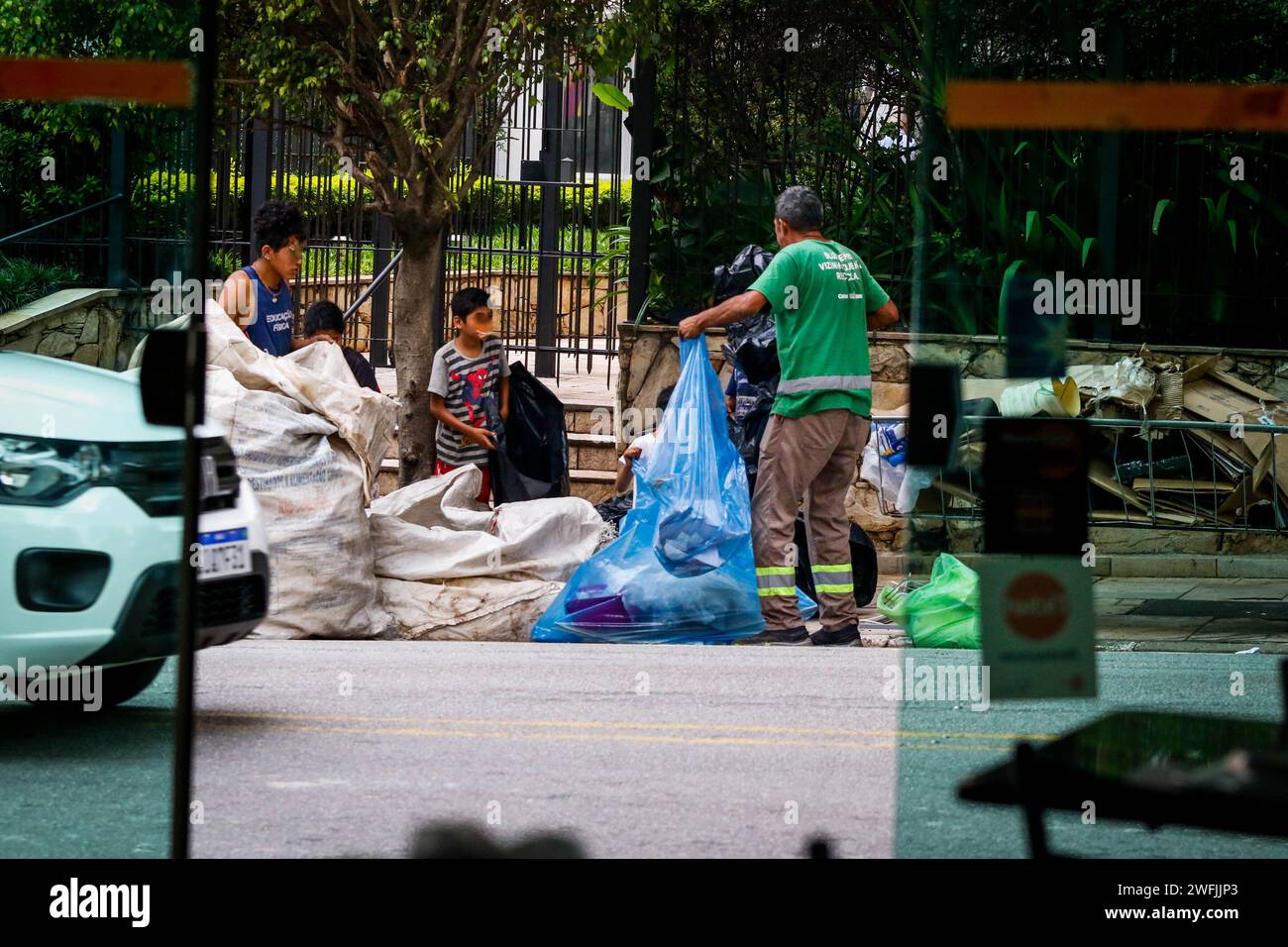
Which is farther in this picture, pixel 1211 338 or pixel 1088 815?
pixel 1211 338

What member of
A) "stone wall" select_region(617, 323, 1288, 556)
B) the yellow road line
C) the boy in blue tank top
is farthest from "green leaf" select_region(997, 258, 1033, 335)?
the boy in blue tank top

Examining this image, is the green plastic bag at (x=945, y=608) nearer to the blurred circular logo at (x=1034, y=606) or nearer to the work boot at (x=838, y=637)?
the blurred circular logo at (x=1034, y=606)

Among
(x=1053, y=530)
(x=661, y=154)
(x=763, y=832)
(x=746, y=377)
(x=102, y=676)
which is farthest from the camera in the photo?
(x=661, y=154)

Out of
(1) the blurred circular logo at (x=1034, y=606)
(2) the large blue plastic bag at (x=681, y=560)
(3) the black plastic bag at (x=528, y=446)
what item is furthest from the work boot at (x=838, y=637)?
(1) the blurred circular logo at (x=1034, y=606)

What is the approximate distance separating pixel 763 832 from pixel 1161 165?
2469 mm

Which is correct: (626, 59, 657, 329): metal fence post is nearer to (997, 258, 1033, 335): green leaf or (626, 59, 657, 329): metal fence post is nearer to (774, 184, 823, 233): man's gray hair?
(774, 184, 823, 233): man's gray hair

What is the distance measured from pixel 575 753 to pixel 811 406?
2.38 m

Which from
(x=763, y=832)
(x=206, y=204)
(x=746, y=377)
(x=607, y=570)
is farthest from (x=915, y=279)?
(x=746, y=377)

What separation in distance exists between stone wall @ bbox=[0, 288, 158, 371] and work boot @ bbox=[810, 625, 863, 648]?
441 cm

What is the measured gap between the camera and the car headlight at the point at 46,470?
361 centimetres

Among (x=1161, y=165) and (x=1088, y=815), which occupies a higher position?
(x=1161, y=165)

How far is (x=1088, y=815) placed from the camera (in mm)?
2266

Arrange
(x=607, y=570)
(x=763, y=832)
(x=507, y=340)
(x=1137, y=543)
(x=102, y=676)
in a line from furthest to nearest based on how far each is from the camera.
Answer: (x=507, y=340) → (x=607, y=570) → (x=763, y=832) → (x=102, y=676) → (x=1137, y=543)
